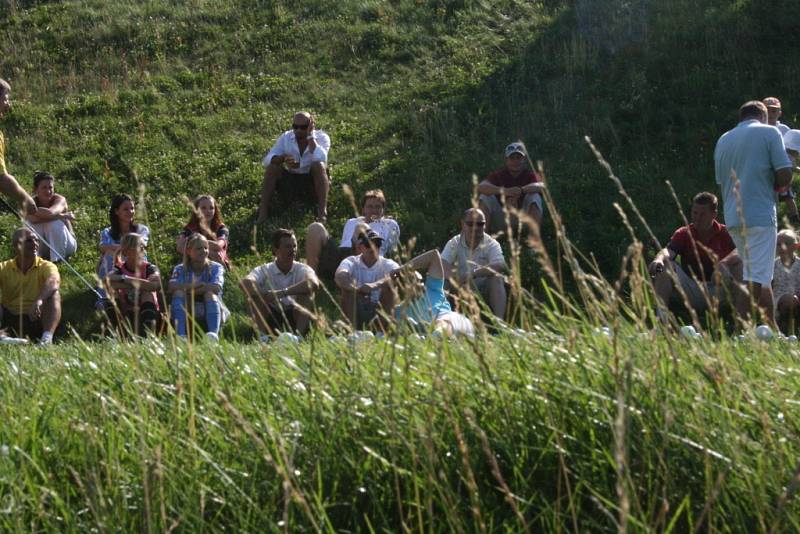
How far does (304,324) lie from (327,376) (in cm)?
636

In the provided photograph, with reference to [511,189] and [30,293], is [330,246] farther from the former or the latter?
[30,293]

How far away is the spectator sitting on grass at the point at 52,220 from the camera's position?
13.3 meters

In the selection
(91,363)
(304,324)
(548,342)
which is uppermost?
(548,342)

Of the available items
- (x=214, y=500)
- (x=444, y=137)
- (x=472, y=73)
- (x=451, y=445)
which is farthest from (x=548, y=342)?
(x=472, y=73)

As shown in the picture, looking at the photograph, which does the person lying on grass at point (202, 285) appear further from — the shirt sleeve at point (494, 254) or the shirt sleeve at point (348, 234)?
the shirt sleeve at point (494, 254)

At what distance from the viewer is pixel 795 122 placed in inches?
615

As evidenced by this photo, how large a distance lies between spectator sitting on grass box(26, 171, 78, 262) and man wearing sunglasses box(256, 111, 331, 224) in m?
2.31

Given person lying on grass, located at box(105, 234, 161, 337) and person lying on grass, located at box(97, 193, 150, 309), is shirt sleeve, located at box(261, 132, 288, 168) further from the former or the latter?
person lying on grass, located at box(105, 234, 161, 337)

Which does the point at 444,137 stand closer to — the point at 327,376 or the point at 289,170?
the point at 289,170

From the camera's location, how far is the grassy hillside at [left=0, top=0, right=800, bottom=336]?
584 inches

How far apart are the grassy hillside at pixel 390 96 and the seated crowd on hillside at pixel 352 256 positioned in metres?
0.76

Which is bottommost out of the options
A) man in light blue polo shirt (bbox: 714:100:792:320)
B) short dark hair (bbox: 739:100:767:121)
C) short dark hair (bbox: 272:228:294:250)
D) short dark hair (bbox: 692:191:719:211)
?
short dark hair (bbox: 272:228:294:250)

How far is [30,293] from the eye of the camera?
11.3m

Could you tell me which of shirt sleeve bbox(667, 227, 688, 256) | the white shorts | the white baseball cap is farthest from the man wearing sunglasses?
the white shorts
